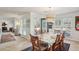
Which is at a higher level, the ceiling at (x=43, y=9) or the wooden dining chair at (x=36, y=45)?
the ceiling at (x=43, y=9)

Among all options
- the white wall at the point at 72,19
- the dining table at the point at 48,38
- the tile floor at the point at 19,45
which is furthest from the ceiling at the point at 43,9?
the tile floor at the point at 19,45

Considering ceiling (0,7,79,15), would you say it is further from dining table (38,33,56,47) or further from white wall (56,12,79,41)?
dining table (38,33,56,47)

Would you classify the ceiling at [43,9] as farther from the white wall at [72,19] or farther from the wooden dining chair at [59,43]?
the wooden dining chair at [59,43]

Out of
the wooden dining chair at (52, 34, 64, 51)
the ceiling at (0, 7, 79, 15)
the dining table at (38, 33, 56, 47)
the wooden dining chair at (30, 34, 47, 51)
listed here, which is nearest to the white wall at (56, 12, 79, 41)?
the ceiling at (0, 7, 79, 15)

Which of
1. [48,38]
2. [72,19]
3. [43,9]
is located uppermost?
[43,9]

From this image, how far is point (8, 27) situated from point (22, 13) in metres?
0.37

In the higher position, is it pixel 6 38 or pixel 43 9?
pixel 43 9

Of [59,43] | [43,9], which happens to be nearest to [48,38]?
[59,43]

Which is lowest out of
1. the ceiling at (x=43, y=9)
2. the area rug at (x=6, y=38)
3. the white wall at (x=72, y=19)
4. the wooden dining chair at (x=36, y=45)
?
the wooden dining chair at (x=36, y=45)

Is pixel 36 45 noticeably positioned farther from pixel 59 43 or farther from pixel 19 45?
pixel 59 43

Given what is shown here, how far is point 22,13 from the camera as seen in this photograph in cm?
186
